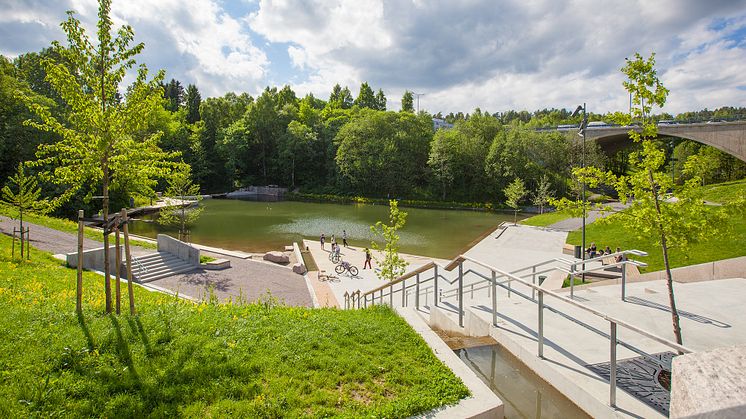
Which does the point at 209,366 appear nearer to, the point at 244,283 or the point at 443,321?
the point at 443,321

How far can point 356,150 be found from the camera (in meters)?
63.6

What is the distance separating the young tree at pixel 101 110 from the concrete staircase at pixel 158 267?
10.6 m

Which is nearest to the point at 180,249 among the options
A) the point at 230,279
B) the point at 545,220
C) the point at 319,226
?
the point at 230,279

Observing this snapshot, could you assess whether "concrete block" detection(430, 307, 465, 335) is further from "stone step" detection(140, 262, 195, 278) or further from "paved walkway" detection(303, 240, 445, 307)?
"stone step" detection(140, 262, 195, 278)

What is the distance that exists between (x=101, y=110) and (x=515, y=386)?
25.9 feet

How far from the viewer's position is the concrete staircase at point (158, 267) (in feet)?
55.7

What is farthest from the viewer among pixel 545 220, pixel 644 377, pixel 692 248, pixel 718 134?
pixel 718 134

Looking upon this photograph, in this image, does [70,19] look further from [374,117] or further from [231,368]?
[374,117]

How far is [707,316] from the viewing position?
7539mm

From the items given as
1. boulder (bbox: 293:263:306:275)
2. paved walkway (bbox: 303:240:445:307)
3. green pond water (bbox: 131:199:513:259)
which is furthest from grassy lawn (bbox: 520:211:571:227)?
boulder (bbox: 293:263:306:275)

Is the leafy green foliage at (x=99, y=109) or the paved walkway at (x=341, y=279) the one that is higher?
the leafy green foliage at (x=99, y=109)

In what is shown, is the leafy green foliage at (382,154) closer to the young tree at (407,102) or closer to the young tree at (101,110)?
the young tree at (407,102)

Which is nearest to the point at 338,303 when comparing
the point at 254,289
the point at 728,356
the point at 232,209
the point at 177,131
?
the point at 254,289

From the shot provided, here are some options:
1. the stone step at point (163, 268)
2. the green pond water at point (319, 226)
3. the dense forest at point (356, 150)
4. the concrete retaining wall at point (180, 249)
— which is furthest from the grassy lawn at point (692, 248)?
the dense forest at point (356, 150)
